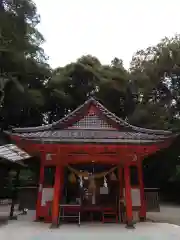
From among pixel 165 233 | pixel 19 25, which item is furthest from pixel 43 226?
pixel 19 25

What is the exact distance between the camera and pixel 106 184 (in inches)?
469

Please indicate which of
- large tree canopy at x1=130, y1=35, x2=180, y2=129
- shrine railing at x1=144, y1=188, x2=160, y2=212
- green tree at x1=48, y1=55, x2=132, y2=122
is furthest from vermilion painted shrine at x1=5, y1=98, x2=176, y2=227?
green tree at x1=48, y1=55, x2=132, y2=122

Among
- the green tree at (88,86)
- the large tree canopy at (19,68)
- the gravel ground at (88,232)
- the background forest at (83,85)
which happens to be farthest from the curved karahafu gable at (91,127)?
the green tree at (88,86)

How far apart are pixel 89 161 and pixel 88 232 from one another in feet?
9.30

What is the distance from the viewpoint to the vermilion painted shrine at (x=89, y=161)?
9438mm

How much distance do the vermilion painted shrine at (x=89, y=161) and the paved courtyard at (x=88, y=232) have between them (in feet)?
1.87

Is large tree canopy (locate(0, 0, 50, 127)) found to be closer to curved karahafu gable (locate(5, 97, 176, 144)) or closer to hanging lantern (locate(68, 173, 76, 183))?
curved karahafu gable (locate(5, 97, 176, 144))

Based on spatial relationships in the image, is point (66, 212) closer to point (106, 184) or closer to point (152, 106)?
point (106, 184)

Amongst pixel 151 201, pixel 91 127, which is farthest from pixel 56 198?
pixel 151 201

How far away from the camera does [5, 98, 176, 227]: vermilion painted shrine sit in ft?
31.0

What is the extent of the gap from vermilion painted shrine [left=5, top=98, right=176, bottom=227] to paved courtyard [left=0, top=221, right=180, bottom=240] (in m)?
0.57

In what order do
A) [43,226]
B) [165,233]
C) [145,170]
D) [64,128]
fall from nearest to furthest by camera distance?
[165,233], [43,226], [64,128], [145,170]

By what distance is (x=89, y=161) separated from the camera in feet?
36.5

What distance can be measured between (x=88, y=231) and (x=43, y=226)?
176 cm
